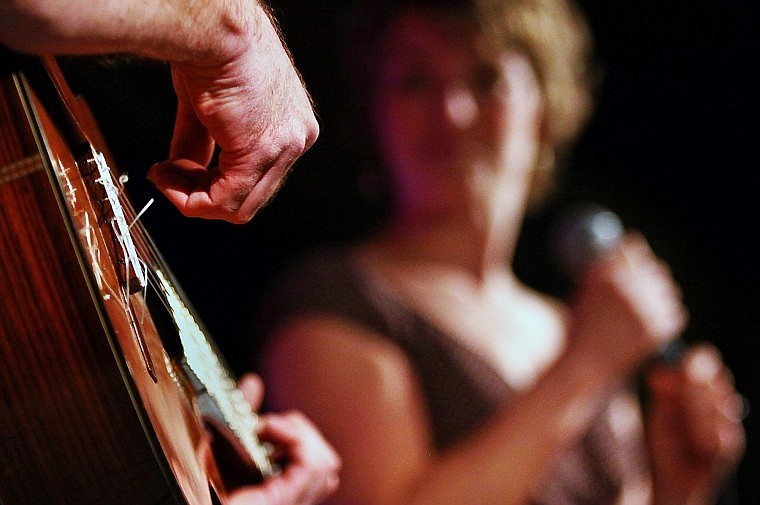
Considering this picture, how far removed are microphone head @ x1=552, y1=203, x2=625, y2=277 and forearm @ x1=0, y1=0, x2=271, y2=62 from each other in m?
1.30

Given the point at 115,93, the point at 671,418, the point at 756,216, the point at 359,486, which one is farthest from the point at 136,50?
the point at 756,216

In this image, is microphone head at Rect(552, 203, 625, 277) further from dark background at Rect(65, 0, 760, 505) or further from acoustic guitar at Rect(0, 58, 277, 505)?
acoustic guitar at Rect(0, 58, 277, 505)

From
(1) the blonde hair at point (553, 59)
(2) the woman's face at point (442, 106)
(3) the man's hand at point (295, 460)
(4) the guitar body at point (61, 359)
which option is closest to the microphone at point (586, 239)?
(1) the blonde hair at point (553, 59)

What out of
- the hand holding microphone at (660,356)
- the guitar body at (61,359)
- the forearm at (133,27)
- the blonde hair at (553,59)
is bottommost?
the hand holding microphone at (660,356)

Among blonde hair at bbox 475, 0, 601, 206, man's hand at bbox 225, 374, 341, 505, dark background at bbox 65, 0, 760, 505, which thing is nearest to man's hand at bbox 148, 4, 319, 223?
man's hand at bbox 225, 374, 341, 505

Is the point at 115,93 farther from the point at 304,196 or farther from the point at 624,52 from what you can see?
the point at 624,52

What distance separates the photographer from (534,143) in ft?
5.83

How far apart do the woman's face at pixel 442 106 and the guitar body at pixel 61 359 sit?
44.2 inches

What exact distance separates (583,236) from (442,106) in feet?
1.51

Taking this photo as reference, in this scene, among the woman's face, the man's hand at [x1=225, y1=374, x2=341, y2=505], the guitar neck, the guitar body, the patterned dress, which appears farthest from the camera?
the woman's face

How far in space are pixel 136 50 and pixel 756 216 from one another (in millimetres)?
1955

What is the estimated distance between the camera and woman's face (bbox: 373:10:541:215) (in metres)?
1.54

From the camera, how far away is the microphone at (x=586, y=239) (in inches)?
64.9

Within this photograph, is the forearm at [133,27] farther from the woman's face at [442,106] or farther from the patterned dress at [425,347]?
the woman's face at [442,106]
